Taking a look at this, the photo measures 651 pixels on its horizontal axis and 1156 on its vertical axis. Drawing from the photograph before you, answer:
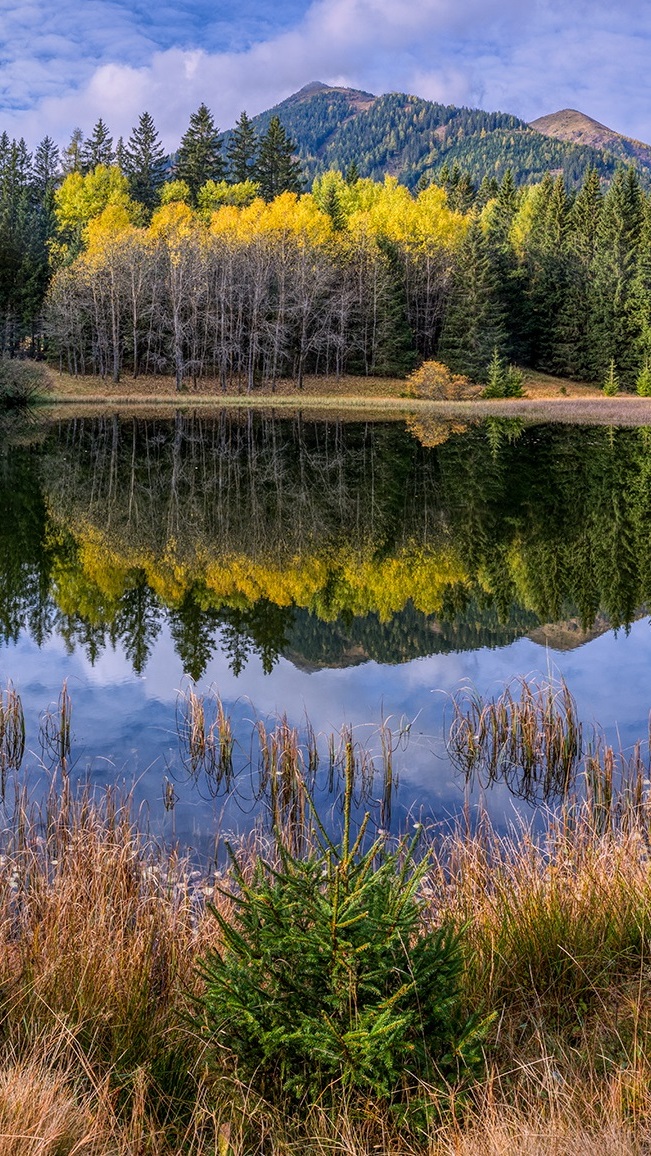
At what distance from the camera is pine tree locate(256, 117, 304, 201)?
89.4m

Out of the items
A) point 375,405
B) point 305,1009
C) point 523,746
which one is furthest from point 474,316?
point 305,1009

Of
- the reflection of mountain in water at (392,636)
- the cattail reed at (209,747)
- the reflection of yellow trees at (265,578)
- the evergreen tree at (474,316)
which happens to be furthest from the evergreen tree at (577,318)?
the cattail reed at (209,747)

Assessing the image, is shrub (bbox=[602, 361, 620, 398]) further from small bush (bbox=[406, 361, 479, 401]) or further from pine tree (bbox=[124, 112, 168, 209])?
pine tree (bbox=[124, 112, 168, 209])

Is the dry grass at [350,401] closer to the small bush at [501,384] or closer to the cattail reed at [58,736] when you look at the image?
the small bush at [501,384]

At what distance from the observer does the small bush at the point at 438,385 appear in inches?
2478

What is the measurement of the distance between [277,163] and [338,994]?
97.2 metres

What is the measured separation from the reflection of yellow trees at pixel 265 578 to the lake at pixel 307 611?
0.25ft

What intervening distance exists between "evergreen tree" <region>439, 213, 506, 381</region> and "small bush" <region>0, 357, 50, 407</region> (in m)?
30.2

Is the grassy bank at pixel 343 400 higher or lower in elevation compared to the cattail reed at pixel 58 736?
higher

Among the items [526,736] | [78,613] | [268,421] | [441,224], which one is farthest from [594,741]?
[441,224]

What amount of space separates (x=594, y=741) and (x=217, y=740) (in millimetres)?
3805

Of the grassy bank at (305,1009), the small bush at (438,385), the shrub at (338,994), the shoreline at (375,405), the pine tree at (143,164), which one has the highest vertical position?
the pine tree at (143,164)

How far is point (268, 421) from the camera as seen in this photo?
5103 centimetres

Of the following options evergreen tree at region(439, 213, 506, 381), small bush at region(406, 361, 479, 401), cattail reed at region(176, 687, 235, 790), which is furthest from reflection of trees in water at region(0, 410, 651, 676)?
evergreen tree at region(439, 213, 506, 381)
